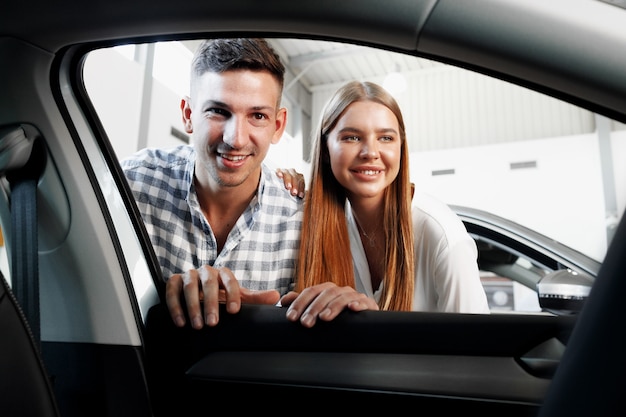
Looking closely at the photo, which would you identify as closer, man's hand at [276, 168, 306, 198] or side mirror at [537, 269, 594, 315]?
side mirror at [537, 269, 594, 315]

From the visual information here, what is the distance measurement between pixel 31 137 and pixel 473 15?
735mm

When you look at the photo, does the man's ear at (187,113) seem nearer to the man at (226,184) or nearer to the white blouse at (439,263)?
the man at (226,184)

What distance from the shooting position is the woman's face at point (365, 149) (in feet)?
5.28

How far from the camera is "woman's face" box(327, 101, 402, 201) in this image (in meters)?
1.61

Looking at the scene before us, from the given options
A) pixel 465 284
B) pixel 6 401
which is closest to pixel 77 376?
pixel 6 401

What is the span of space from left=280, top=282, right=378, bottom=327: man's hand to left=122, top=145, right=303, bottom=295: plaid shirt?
56cm

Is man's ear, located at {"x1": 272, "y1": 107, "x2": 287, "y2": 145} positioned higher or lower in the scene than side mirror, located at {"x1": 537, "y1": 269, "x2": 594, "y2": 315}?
higher

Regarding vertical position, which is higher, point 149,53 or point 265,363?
point 149,53

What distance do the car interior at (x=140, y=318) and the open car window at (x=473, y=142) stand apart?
954 millimetres

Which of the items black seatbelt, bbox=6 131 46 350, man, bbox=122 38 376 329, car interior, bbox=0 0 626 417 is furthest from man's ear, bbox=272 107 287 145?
black seatbelt, bbox=6 131 46 350

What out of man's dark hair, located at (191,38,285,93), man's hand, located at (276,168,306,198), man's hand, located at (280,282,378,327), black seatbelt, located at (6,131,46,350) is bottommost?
man's hand, located at (280,282,378,327)

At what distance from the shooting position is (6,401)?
2.11 feet

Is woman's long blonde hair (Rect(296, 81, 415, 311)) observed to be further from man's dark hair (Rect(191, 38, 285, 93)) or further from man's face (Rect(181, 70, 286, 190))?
man's dark hair (Rect(191, 38, 285, 93))

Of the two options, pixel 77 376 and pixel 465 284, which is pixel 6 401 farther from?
pixel 465 284
